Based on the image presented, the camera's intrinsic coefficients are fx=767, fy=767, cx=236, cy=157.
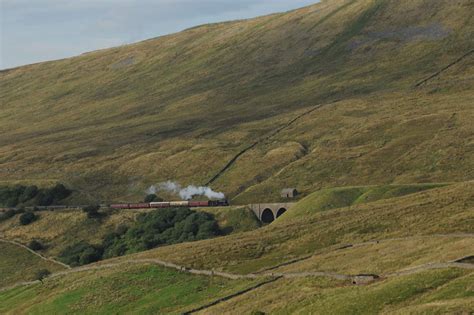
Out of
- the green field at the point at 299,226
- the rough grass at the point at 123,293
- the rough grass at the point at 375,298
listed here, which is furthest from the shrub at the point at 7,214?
the rough grass at the point at 375,298

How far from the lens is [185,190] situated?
16212cm

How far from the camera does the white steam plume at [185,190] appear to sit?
6063 inches

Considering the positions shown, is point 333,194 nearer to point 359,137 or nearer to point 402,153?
point 402,153

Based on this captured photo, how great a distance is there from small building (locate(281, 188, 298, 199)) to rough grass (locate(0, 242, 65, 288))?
43.1 m

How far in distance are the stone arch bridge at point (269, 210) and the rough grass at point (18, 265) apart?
111 feet

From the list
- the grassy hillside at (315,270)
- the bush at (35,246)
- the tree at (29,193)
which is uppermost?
the tree at (29,193)

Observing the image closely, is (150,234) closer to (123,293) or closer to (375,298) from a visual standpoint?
(123,293)

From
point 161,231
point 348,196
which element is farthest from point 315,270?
point 161,231

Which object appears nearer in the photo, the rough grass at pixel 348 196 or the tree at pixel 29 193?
the rough grass at pixel 348 196

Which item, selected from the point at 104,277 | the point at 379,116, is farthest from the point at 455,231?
the point at 379,116

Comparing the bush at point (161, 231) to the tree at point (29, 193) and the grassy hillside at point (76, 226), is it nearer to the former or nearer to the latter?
the grassy hillside at point (76, 226)

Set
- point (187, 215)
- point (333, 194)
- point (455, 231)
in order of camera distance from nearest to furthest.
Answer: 1. point (455, 231)
2. point (333, 194)
3. point (187, 215)

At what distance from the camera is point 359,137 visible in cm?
17450

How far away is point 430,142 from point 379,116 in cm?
3212
